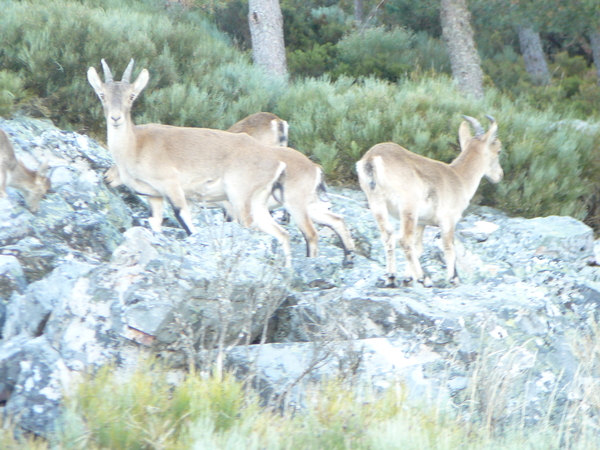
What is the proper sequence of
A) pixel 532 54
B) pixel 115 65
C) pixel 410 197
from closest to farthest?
pixel 410 197, pixel 115 65, pixel 532 54

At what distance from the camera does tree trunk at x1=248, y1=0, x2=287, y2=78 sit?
16.0 m

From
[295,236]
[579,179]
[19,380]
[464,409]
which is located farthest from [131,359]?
[579,179]

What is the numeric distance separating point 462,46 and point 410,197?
9535 millimetres

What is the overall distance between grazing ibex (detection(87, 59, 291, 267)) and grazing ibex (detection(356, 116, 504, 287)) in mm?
1043

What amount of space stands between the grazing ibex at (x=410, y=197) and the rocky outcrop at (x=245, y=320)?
431 millimetres

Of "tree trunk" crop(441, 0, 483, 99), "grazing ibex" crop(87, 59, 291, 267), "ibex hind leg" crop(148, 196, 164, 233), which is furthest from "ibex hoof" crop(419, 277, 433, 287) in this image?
"tree trunk" crop(441, 0, 483, 99)

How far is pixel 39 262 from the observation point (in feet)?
22.5

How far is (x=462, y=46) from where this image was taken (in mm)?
16281

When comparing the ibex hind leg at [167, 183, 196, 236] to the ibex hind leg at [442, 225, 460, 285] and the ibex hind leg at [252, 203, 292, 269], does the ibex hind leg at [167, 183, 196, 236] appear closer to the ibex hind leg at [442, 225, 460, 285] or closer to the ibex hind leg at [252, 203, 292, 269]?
the ibex hind leg at [252, 203, 292, 269]

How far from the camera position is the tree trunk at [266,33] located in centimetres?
1596

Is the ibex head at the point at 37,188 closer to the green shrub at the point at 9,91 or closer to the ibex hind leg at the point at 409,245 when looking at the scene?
the green shrub at the point at 9,91

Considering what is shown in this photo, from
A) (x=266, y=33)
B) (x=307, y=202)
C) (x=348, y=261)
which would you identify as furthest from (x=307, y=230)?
(x=266, y=33)

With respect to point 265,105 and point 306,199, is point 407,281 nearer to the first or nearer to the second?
point 306,199

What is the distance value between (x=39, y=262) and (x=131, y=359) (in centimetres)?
218
